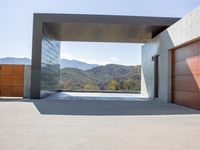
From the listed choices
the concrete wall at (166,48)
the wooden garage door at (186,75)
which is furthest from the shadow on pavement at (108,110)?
the concrete wall at (166,48)

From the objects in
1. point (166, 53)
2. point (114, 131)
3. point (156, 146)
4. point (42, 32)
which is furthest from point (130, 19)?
point (156, 146)

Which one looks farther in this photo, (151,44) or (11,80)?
(151,44)

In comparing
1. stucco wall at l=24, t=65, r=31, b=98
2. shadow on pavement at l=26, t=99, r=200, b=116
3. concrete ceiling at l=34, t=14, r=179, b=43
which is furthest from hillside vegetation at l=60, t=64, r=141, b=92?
shadow on pavement at l=26, t=99, r=200, b=116

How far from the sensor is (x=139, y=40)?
972 inches

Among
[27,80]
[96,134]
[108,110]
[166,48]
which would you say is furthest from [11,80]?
[96,134]

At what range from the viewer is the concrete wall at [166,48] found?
1360 cm

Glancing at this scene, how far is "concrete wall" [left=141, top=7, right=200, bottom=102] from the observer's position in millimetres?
13602

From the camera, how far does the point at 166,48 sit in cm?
1752

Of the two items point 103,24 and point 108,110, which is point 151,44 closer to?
point 103,24

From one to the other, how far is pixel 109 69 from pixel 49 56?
31320mm

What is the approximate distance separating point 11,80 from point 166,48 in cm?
1029

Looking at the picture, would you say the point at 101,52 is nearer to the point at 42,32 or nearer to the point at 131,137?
the point at 42,32

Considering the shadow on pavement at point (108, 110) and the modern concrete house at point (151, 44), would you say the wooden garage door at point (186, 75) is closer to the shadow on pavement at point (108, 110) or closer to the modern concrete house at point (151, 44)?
the modern concrete house at point (151, 44)

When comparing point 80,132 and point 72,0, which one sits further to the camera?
point 72,0
